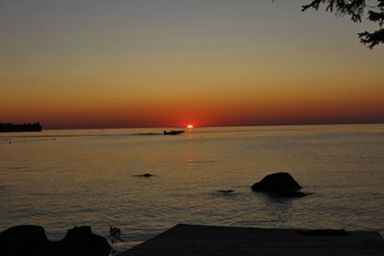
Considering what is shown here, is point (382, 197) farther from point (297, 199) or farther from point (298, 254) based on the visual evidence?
point (298, 254)

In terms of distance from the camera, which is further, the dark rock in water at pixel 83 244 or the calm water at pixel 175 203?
the calm water at pixel 175 203

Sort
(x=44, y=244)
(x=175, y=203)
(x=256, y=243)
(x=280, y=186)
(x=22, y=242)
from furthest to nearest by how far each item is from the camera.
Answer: (x=280, y=186), (x=175, y=203), (x=44, y=244), (x=22, y=242), (x=256, y=243)

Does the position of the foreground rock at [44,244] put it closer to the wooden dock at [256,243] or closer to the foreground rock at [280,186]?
the wooden dock at [256,243]

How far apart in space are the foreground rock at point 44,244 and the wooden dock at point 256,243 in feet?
22.1

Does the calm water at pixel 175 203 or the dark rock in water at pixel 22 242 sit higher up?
the dark rock in water at pixel 22 242

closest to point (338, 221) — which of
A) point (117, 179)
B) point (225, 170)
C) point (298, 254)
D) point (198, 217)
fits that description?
point (198, 217)

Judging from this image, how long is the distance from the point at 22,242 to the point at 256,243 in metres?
9.87

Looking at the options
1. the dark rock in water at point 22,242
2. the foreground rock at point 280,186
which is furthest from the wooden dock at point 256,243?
the foreground rock at point 280,186

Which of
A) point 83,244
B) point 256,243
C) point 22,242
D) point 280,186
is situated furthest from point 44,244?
point 280,186

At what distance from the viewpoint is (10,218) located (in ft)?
105

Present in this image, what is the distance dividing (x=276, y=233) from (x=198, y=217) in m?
22.5

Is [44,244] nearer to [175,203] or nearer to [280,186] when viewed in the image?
[175,203]

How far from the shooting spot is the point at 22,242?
15.9m

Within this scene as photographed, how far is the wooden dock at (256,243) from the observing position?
856cm
